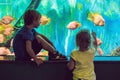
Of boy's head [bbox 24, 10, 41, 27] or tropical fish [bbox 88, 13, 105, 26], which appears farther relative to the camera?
tropical fish [bbox 88, 13, 105, 26]

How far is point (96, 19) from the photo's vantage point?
8.43 ft

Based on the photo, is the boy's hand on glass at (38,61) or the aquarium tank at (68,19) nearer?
the boy's hand on glass at (38,61)

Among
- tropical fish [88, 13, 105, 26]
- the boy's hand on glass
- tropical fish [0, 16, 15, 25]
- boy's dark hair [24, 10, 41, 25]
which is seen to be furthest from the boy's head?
tropical fish [88, 13, 105, 26]

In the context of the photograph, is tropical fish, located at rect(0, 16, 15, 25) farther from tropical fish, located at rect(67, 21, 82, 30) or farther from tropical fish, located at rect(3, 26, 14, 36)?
tropical fish, located at rect(67, 21, 82, 30)

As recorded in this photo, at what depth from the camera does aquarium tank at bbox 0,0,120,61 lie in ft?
8.38

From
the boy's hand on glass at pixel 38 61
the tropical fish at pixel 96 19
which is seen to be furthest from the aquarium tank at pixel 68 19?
the boy's hand on glass at pixel 38 61

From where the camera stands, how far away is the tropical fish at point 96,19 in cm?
257

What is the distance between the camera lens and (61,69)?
2299mm

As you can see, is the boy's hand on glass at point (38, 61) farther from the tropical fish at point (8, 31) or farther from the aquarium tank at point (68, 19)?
the tropical fish at point (8, 31)

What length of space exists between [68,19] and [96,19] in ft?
0.80

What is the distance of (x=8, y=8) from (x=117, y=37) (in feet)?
3.23

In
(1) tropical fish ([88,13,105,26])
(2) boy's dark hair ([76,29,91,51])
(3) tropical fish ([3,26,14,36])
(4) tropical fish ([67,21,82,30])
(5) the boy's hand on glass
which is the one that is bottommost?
(5) the boy's hand on glass

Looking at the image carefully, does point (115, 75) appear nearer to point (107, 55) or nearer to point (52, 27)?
point (107, 55)

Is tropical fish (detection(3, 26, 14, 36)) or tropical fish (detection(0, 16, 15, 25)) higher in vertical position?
tropical fish (detection(0, 16, 15, 25))
